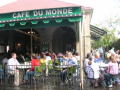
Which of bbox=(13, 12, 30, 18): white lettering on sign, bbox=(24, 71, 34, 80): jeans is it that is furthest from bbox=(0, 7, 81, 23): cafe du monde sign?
bbox=(24, 71, 34, 80): jeans

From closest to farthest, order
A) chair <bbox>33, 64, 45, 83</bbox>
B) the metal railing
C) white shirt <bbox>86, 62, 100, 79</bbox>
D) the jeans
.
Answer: white shirt <bbox>86, 62, 100, 79</bbox> < the metal railing < chair <bbox>33, 64, 45, 83</bbox> < the jeans

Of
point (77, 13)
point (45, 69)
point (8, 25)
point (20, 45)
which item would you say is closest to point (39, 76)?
point (45, 69)

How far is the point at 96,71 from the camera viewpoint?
11.3 metres

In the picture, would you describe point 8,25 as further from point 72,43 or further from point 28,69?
point 72,43

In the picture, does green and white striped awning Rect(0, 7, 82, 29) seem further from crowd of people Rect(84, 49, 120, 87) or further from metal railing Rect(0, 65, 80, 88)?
metal railing Rect(0, 65, 80, 88)

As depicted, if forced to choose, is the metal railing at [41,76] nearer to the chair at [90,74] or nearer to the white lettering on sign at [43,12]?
the chair at [90,74]

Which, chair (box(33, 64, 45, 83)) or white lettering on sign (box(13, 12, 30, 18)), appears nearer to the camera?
white lettering on sign (box(13, 12, 30, 18))

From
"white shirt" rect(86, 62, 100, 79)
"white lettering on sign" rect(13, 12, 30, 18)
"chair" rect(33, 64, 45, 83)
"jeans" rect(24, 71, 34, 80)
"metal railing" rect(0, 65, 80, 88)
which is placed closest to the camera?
"white shirt" rect(86, 62, 100, 79)

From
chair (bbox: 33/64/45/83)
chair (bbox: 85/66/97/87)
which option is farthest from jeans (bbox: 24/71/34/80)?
chair (bbox: 85/66/97/87)

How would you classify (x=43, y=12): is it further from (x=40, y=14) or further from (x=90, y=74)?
(x=90, y=74)

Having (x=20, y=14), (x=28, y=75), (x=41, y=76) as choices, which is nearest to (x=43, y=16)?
(x=20, y=14)

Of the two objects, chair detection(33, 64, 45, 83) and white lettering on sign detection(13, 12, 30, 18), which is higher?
white lettering on sign detection(13, 12, 30, 18)

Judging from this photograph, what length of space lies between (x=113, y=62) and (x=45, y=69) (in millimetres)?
3219

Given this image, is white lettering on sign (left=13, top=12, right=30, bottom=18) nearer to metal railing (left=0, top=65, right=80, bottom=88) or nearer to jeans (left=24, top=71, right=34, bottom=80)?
metal railing (left=0, top=65, right=80, bottom=88)
